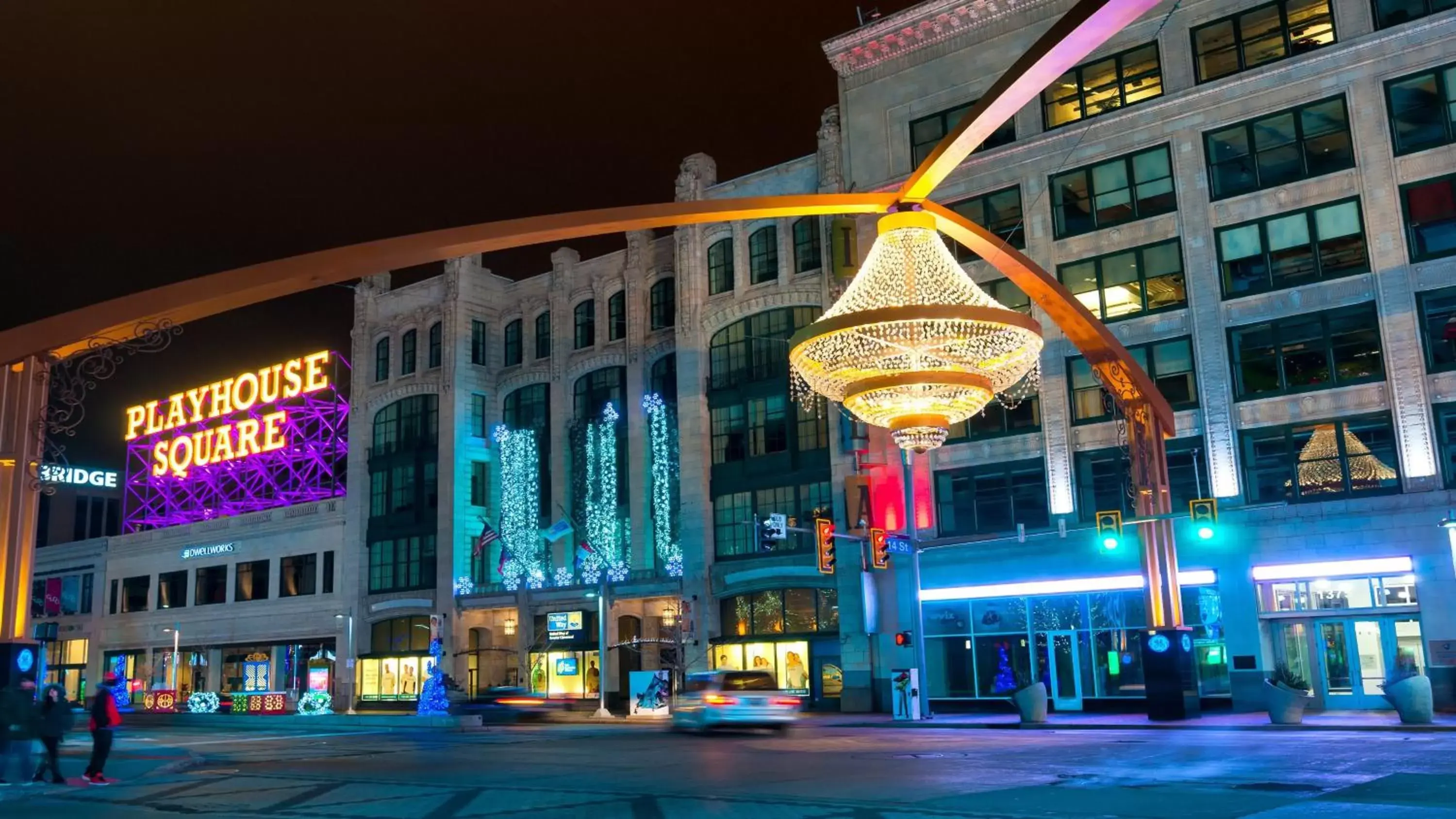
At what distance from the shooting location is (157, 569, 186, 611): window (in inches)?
2975

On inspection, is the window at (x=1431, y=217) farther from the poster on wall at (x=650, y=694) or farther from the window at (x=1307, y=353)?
the poster on wall at (x=650, y=694)

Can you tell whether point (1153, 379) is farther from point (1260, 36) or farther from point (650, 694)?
point (650, 694)

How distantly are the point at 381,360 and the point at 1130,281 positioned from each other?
41.7m

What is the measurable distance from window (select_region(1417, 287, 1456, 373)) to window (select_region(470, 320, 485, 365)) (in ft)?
141

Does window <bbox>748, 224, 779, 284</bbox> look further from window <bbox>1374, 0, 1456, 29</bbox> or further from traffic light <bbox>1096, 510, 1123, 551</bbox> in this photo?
traffic light <bbox>1096, 510, 1123, 551</bbox>

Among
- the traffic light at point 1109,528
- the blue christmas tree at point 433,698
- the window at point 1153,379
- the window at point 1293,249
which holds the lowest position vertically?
the blue christmas tree at point 433,698

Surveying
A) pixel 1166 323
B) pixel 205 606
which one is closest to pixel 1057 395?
pixel 1166 323

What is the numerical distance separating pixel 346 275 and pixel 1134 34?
32085 mm

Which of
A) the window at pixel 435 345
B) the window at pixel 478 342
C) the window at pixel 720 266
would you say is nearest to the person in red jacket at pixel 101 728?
the window at pixel 720 266

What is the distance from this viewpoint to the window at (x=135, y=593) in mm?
77688

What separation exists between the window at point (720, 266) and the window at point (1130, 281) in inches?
615

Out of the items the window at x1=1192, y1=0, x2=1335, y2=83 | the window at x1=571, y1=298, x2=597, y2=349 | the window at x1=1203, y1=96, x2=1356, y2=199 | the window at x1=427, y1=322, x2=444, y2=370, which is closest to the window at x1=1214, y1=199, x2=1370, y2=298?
the window at x1=1203, y1=96, x2=1356, y2=199

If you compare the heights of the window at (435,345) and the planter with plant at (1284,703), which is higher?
the window at (435,345)

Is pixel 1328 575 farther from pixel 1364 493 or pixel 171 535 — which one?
pixel 171 535
